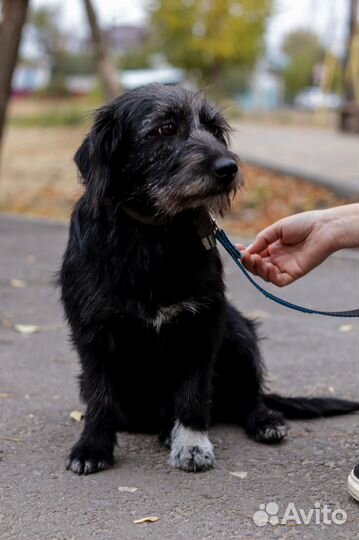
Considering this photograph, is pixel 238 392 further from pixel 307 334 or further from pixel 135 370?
pixel 307 334

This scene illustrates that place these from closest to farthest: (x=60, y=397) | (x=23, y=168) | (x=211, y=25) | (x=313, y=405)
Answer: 1. (x=313, y=405)
2. (x=60, y=397)
3. (x=23, y=168)
4. (x=211, y=25)

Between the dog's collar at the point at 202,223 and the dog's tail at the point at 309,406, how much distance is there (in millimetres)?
1097

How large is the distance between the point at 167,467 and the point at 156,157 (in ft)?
4.58

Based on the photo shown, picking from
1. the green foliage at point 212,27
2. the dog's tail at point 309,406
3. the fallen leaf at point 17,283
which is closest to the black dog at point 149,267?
the dog's tail at point 309,406

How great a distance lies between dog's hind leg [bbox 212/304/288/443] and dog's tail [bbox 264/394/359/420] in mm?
171

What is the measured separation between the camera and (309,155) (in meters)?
16.5

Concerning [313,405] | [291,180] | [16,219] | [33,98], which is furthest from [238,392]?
[33,98]

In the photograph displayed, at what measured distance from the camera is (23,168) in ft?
55.5

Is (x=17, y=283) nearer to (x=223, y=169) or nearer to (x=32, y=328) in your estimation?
(x=32, y=328)

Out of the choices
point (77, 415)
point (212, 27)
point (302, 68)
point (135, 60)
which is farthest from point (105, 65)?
point (302, 68)

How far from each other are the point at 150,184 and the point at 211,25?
3340cm

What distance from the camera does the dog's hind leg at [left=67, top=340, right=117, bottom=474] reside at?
3729mm

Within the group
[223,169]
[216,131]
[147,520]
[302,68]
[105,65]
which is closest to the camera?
[147,520]

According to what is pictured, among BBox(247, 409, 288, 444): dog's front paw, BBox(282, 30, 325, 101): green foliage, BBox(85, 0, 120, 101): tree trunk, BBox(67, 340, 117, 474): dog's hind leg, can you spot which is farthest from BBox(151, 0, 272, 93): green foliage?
BBox(67, 340, 117, 474): dog's hind leg
